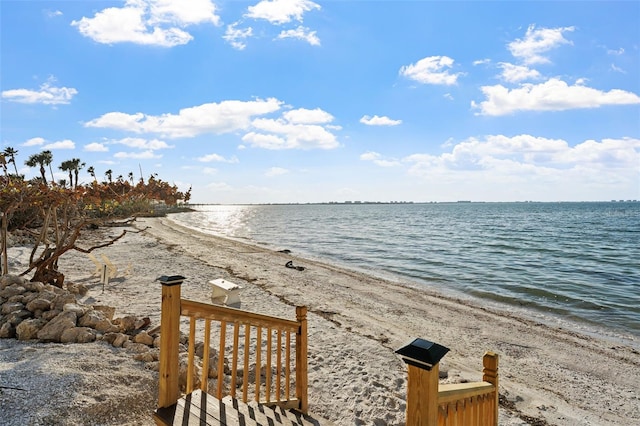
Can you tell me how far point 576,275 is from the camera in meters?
18.6

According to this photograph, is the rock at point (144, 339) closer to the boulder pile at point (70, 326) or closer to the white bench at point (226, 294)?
the boulder pile at point (70, 326)

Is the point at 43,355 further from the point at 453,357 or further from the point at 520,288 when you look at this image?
the point at 520,288

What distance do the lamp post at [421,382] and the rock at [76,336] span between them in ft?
17.7

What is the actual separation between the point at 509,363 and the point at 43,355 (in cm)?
840

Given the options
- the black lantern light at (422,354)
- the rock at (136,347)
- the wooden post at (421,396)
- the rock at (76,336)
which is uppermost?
the black lantern light at (422,354)

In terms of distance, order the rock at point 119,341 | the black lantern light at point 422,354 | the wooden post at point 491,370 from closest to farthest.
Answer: the black lantern light at point 422,354
the wooden post at point 491,370
the rock at point 119,341

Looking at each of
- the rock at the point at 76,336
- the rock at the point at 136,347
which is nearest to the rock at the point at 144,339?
the rock at the point at 136,347

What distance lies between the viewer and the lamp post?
2043mm

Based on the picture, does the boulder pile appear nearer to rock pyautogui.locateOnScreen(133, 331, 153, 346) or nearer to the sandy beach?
rock pyautogui.locateOnScreen(133, 331, 153, 346)

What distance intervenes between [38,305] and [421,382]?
22.5ft

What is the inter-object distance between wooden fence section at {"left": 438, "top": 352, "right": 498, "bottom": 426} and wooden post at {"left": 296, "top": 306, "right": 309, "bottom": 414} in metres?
2.08

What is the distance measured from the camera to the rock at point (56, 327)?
217 inches

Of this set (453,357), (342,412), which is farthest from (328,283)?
(342,412)

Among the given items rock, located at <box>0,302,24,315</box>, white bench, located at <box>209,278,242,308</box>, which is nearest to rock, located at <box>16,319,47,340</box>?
rock, located at <box>0,302,24,315</box>
